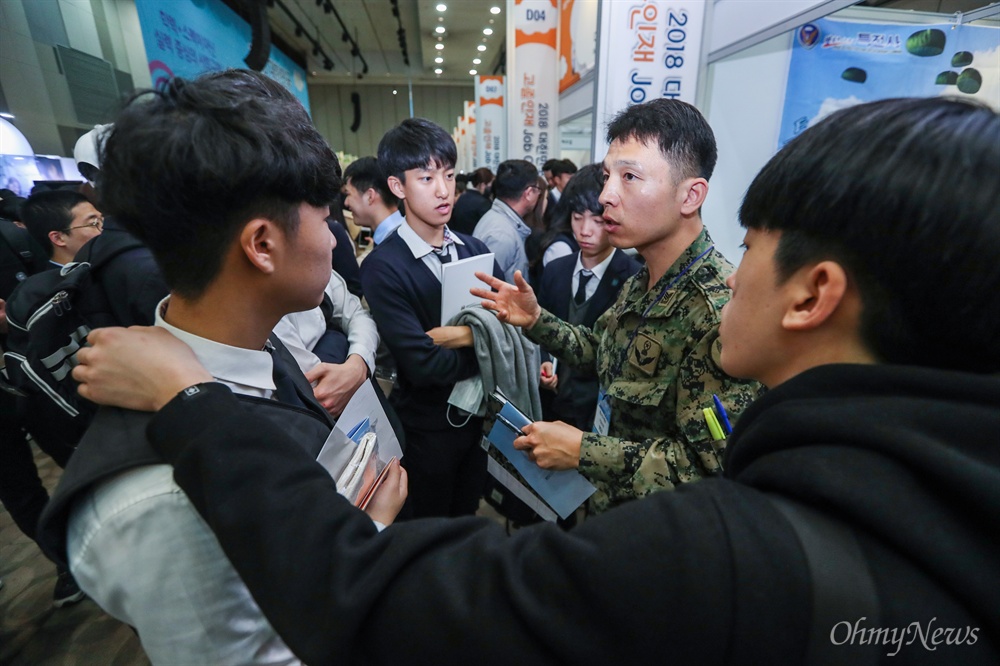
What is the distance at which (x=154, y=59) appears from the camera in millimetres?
5301

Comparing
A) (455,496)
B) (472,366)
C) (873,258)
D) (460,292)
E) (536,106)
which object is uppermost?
(536,106)

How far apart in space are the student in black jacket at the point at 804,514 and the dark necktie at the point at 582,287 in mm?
1729

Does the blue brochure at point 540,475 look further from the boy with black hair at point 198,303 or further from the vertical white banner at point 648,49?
the vertical white banner at point 648,49

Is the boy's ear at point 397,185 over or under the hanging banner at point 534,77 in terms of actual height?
under

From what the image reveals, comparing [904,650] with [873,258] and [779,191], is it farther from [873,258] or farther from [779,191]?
[779,191]

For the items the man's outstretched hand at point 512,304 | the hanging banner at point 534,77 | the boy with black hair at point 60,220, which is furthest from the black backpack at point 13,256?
the hanging banner at point 534,77

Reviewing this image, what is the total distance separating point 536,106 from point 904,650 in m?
6.17

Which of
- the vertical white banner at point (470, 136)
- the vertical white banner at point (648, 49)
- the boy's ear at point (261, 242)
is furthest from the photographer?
the vertical white banner at point (470, 136)

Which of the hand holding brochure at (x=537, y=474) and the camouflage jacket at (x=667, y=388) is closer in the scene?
the camouflage jacket at (x=667, y=388)

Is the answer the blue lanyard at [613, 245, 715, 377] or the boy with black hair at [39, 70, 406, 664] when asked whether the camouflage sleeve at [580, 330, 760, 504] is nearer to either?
the blue lanyard at [613, 245, 715, 377]

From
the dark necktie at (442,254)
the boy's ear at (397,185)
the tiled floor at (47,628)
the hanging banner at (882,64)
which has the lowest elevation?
the tiled floor at (47,628)

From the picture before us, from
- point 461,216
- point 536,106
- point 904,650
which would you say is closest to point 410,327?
point 904,650

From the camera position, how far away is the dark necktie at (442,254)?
1.87 metres

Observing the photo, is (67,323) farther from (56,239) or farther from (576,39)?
(576,39)
